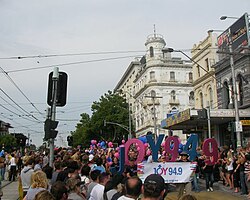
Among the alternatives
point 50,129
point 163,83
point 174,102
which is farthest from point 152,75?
point 50,129

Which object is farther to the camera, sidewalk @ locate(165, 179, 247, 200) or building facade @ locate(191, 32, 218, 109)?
building facade @ locate(191, 32, 218, 109)

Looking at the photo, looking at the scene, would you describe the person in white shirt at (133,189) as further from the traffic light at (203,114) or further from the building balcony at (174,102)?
the building balcony at (174,102)

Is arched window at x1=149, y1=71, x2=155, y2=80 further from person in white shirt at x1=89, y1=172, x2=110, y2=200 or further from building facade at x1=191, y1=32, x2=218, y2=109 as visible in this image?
person in white shirt at x1=89, y1=172, x2=110, y2=200

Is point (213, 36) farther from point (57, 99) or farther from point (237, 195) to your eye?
point (57, 99)

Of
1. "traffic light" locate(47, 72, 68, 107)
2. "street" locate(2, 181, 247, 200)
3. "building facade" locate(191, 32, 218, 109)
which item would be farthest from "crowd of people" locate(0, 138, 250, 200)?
"building facade" locate(191, 32, 218, 109)

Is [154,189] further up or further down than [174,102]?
further down

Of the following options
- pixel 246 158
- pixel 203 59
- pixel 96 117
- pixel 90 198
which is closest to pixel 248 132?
pixel 203 59

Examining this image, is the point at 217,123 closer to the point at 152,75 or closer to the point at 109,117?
the point at 109,117

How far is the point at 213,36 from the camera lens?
33.7 metres

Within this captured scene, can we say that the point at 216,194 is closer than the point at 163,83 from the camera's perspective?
Yes

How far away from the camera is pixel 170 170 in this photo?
386 inches

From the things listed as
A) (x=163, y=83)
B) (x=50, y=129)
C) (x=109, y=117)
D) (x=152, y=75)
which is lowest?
(x=50, y=129)

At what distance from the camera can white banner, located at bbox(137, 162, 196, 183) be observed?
948cm

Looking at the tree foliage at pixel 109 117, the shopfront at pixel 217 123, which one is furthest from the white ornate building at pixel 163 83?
the shopfront at pixel 217 123
